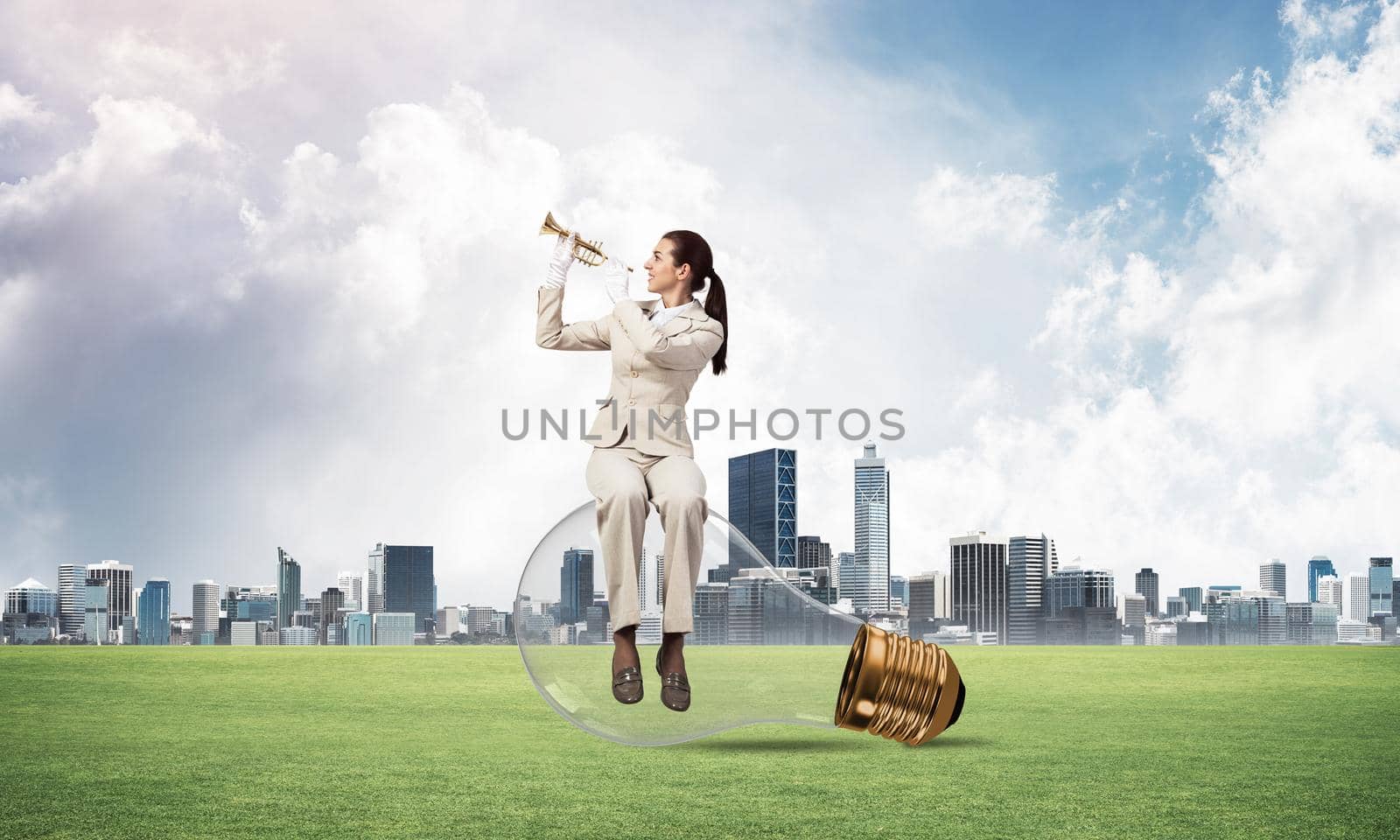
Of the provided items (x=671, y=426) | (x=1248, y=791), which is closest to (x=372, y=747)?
(x=671, y=426)

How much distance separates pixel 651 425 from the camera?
6324 millimetres

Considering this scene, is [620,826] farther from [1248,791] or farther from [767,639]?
[1248,791]

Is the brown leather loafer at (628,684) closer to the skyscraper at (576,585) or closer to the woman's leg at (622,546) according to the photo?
the woman's leg at (622,546)

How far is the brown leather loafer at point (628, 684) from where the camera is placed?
6141 mm

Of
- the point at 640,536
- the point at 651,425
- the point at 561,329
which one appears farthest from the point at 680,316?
the point at 640,536

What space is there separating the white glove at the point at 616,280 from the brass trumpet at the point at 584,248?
5cm

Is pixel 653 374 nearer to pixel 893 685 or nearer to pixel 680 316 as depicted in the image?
pixel 680 316

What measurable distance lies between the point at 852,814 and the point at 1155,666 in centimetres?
890

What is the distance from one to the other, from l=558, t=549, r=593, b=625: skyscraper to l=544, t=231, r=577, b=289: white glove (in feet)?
4.96

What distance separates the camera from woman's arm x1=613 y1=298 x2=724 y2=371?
20.5 ft

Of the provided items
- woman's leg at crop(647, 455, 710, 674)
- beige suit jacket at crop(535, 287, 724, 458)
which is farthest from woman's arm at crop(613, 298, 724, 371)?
woman's leg at crop(647, 455, 710, 674)

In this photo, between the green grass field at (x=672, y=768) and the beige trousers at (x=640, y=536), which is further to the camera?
the beige trousers at (x=640, y=536)

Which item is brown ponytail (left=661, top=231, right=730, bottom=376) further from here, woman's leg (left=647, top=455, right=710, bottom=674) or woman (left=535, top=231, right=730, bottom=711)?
woman's leg (left=647, top=455, right=710, bottom=674)

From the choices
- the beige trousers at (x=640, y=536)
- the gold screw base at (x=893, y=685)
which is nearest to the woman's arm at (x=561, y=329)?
the beige trousers at (x=640, y=536)
